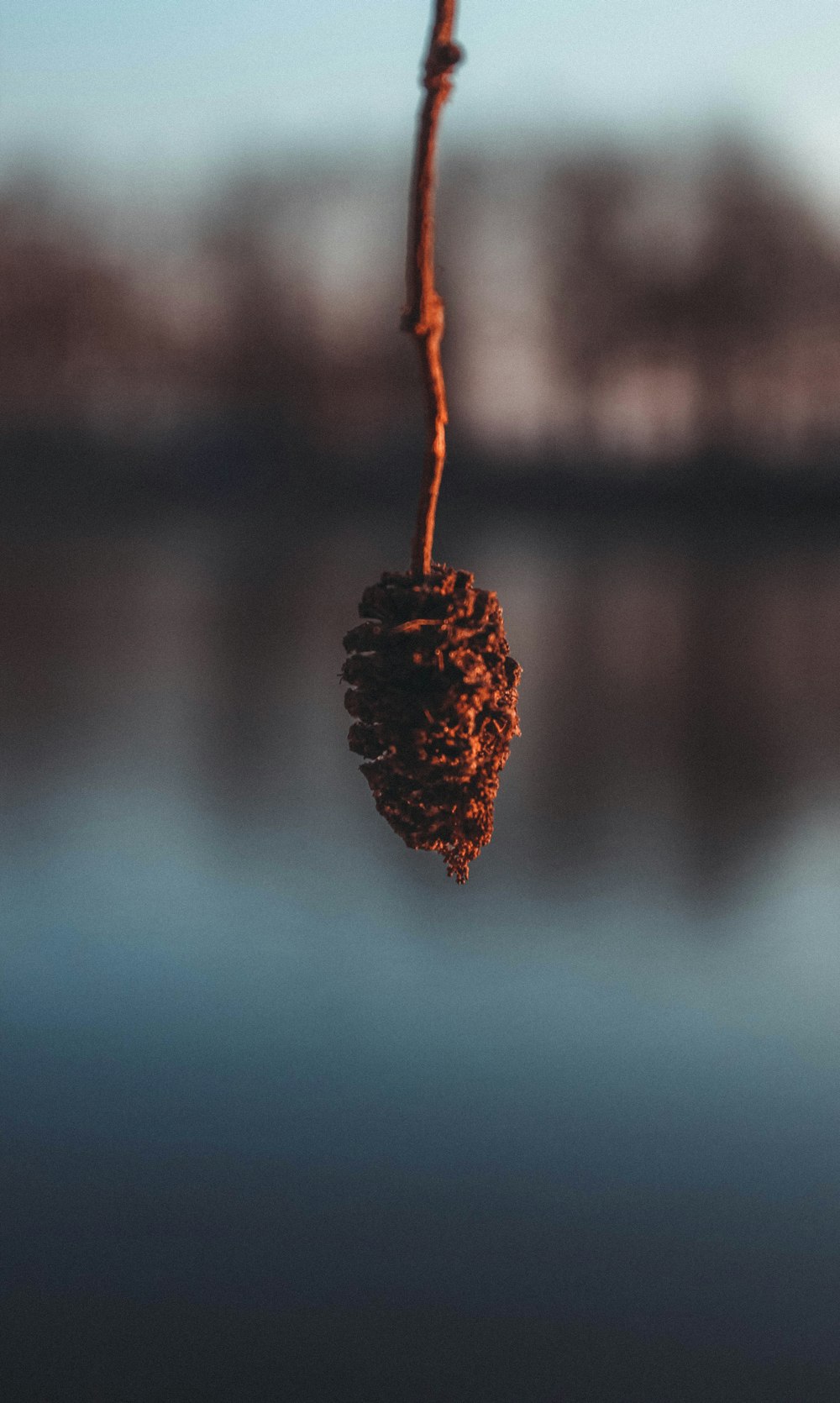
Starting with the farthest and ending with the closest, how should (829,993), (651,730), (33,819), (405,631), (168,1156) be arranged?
(651,730)
(33,819)
(829,993)
(168,1156)
(405,631)

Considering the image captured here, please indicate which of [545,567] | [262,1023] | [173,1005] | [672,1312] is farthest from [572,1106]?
[545,567]

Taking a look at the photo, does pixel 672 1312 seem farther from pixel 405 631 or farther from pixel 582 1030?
pixel 405 631

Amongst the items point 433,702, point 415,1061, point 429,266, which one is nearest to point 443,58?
point 429,266

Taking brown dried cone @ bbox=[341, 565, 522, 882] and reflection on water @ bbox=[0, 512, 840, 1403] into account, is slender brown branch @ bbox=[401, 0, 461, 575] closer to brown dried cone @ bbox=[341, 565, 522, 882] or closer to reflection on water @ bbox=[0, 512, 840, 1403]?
brown dried cone @ bbox=[341, 565, 522, 882]

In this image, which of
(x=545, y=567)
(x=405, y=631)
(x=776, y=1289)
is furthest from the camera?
(x=545, y=567)

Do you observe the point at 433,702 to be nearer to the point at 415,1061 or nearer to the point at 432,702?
the point at 432,702

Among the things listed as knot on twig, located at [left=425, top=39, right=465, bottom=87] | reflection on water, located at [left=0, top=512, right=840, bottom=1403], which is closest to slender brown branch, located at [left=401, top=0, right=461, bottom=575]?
knot on twig, located at [left=425, top=39, right=465, bottom=87]

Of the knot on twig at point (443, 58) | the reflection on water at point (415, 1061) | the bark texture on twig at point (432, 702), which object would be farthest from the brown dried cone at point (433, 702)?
the reflection on water at point (415, 1061)
